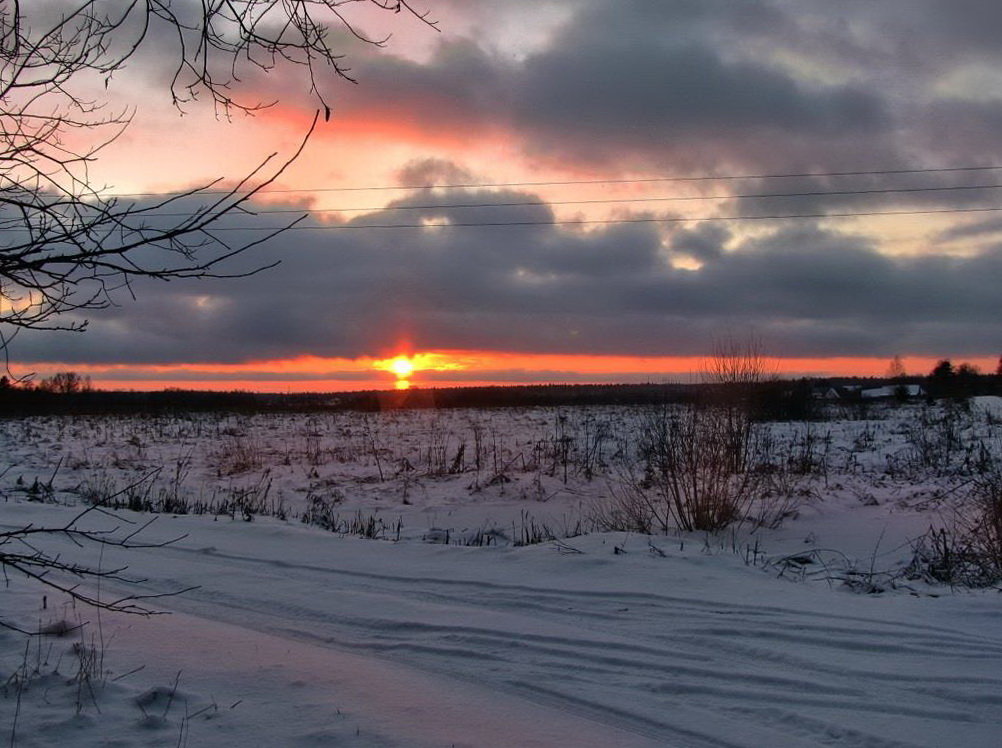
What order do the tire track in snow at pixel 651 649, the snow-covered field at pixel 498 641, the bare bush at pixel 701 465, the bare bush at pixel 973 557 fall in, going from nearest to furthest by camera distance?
the snow-covered field at pixel 498 641 < the tire track in snow at pixel 651 649 < the bare bush at pixel 973 557 < the bare bush at pixel 701 465

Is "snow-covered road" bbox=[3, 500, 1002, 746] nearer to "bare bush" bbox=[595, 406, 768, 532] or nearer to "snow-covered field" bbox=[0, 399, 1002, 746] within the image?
"snow-covered field" bbox=[0, 399, 1002, 746]

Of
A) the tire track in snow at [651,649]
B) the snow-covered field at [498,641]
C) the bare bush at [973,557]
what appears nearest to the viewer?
the snow-covered field at [498,641]

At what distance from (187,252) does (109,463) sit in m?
19.4

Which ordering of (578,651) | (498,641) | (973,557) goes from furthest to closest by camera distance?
(973,557) < (498,641) < (578,651)

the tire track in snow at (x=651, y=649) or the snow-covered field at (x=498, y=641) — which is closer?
the snow-covered field at (x=498, y=641)

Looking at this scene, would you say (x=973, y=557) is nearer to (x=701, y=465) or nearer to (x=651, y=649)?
(x=701, y=465)

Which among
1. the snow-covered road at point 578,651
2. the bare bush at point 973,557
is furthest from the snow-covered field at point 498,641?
the bare bush at point 973,557

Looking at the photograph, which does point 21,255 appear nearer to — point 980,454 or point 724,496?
point 724,496

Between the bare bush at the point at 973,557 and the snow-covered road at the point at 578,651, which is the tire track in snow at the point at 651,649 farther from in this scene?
the bare bush at the point at 973,557

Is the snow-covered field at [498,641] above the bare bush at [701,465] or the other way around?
the other way around

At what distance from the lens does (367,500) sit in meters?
16.1

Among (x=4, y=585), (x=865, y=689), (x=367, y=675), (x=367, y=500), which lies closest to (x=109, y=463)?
(x=367, y=500)

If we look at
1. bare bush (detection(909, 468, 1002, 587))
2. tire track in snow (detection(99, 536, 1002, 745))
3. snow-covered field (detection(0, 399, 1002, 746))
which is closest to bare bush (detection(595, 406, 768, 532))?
snow-covered field (detection(0, 399, 1002, 746))

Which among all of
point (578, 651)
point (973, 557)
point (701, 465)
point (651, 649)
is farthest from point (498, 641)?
point (701, 465)
